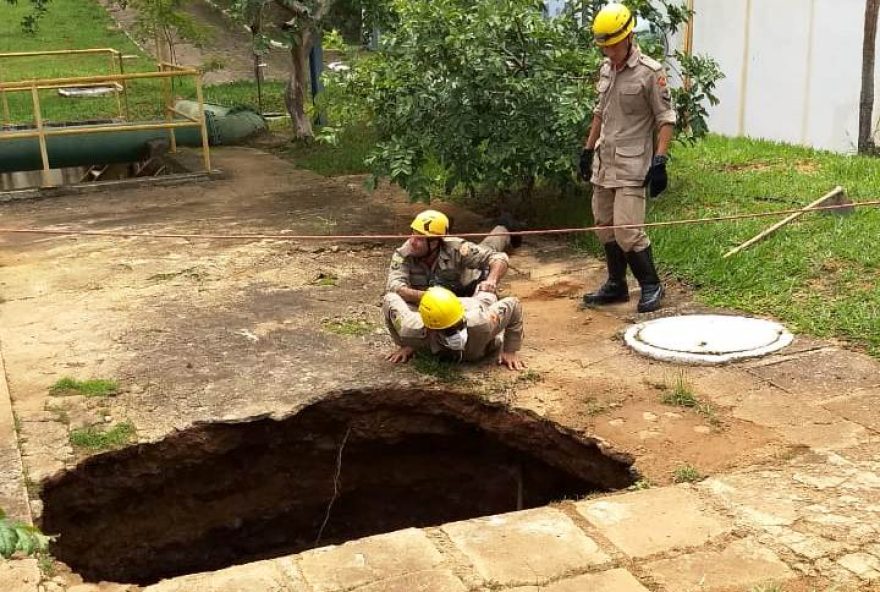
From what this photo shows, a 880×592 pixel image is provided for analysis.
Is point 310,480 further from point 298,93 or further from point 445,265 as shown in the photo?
point 298,93

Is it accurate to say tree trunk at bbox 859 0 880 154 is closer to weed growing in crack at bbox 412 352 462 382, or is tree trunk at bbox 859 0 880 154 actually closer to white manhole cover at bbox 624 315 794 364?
white manhole cover at bbox 624 315 794 364

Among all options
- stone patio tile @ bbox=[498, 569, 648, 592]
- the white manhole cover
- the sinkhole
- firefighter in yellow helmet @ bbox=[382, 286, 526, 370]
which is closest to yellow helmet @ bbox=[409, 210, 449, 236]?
firefighter in yellow helmet @ bbox=[382, 286, 526, 370]

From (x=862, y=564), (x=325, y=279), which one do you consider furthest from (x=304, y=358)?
(x=862, y=564)

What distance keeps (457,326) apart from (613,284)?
177cm

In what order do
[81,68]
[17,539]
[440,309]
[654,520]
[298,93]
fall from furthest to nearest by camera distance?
[81,68]
[298,93]
[440,309]
[654,520]
[17,539]

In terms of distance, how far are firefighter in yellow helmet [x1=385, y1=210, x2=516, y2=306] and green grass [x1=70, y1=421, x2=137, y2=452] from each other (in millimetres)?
1638

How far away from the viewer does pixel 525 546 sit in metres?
3.78

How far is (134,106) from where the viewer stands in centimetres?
1642

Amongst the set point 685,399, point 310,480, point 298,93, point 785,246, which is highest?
point 298,93

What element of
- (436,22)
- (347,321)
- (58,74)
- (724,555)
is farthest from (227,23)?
(724,555)

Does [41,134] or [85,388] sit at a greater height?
[41,134]

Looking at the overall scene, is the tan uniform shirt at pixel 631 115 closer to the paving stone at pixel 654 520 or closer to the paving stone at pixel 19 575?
the paving stone at pixel 654 520

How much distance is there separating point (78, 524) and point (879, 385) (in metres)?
4.02

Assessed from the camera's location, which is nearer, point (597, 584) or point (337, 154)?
point (597, 584)
